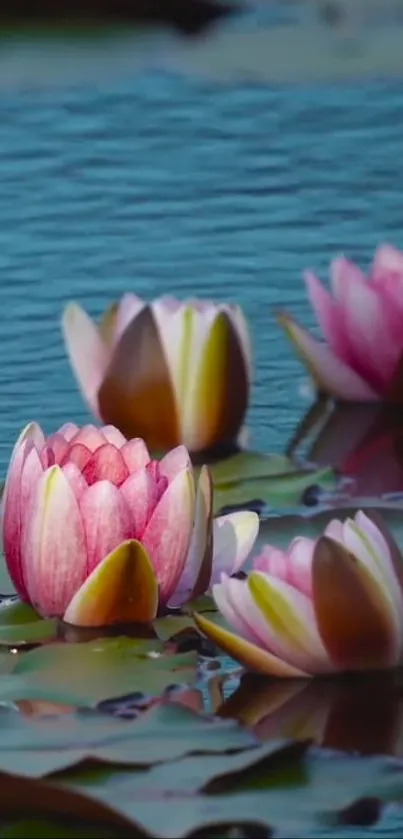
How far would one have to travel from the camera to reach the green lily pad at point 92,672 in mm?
1559

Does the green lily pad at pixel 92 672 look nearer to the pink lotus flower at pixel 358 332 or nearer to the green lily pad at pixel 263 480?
the green lily pad at pixel 263 480

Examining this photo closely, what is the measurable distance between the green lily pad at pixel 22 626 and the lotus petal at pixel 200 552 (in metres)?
0.10

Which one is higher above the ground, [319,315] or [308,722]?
[319,315]

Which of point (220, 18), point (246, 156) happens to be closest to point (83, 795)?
A: point (246, 156)

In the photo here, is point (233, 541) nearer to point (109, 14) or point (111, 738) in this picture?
point (111, 738)

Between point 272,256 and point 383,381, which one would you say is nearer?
point 383,381

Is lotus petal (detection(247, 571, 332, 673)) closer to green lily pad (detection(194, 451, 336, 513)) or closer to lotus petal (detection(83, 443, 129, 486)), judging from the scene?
lotus petal (detection(83, 443, 129, 486))

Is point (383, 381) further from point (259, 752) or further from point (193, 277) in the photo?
point (259, 752)

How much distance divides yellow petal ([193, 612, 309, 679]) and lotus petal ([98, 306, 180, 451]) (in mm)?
528

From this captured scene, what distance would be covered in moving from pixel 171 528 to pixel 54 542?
88mm

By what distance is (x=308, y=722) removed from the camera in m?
1.55

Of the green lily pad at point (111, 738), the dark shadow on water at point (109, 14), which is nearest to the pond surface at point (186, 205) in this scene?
the green lily pad at point (111, 738)

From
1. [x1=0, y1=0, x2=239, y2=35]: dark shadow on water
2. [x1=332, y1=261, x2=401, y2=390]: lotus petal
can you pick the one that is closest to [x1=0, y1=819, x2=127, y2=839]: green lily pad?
[x1=332, y1=261, x2=401, y2=390]: lotus petal

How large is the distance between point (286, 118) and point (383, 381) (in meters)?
1.53
